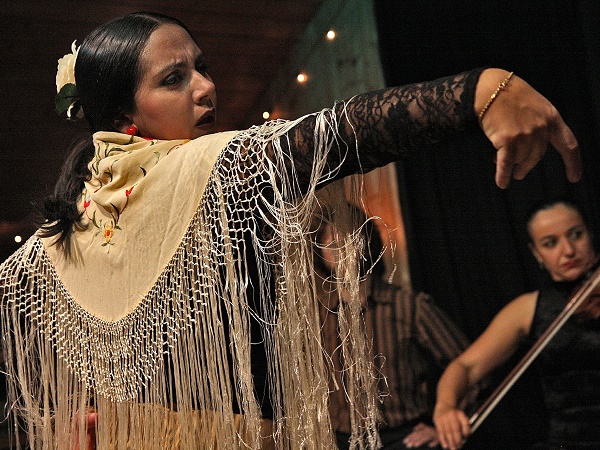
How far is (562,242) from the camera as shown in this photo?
1.46m

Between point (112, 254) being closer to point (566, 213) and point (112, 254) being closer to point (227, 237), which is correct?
point (227, 237)

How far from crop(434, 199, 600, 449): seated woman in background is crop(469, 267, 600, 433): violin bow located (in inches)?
0.4

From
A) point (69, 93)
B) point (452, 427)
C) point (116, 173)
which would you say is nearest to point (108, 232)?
point (116, 173)

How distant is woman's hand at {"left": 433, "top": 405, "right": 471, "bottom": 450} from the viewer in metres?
1.49

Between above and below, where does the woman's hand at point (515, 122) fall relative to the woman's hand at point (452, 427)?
above

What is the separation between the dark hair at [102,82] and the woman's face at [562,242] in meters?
0.81

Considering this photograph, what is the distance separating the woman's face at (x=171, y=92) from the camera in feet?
3.32

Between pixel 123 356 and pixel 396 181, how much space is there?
0.78 meters

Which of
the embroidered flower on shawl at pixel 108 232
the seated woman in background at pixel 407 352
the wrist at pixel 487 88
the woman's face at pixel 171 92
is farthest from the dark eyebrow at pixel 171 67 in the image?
the seated woman in background at pixel 407 352

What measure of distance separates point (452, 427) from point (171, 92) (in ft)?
2.95

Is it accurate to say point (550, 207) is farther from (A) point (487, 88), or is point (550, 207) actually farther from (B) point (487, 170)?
(A) point (487, 88)

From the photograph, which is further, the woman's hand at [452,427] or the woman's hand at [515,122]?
the woman's hand at [452,427]

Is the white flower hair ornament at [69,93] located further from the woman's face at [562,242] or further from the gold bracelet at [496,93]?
the woman's face at [562,242]

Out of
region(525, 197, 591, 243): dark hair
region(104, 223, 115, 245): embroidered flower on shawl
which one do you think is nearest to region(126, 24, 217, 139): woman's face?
region(104, 223, 115, 245): embroidered flower on shawl
